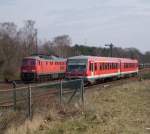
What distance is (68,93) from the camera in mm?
17594

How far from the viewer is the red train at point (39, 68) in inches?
1928

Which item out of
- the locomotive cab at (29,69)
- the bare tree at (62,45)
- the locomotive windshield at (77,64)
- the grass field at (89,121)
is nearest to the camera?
the grass field at (89,121)

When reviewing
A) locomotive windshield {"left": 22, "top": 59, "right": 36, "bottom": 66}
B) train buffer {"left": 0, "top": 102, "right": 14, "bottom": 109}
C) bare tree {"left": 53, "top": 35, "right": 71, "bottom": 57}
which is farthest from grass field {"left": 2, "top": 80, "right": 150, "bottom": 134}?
bare tree {"left": 53, "top": 35, "right": 71, "bottom": 57}

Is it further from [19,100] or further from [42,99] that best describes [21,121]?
[42,99]

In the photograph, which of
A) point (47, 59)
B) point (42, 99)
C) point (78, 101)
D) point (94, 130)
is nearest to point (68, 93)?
point (78, 101)

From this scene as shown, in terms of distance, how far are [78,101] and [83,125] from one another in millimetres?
5120

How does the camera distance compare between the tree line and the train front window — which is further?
the tree line

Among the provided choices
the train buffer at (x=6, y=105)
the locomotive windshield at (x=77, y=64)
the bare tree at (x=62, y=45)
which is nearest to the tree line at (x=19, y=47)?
the bare tree at (x=62, y=45)

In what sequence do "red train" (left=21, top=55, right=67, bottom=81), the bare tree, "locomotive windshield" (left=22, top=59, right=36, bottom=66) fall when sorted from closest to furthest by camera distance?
"red train" (left=21, top=55, right=67, bottom=81)
"locomotive windshield" (left=22, top=59, right=36, bottom=66)
the bare tree

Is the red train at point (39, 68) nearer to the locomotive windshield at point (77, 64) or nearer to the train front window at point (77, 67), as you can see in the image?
the locomotive windshield at point (77, 64)

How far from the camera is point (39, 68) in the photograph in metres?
49.4

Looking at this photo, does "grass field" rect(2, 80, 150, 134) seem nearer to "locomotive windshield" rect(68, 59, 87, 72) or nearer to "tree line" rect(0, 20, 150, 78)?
"locomotive windshield" rect(68, 59, 87, 72)

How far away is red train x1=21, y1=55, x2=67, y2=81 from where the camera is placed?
161 ft

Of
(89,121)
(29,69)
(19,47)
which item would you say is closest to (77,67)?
(29,69)
